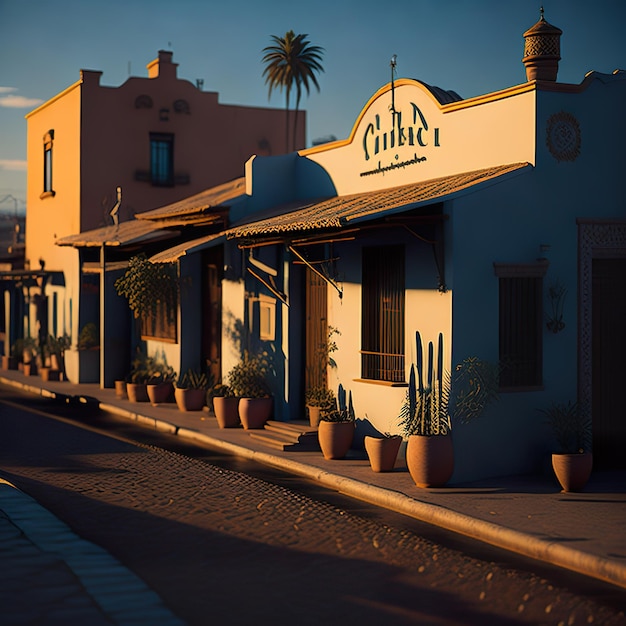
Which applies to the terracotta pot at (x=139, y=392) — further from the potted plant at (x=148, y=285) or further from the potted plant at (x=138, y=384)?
the potted plant at (x=148, y=285)

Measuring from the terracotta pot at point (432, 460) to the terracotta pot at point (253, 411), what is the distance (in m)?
5.42

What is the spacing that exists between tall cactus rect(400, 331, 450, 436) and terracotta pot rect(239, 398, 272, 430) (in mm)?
4019

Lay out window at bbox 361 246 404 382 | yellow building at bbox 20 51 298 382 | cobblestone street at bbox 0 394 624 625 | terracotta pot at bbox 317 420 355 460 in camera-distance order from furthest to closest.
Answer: yellow building at bbox 20 51 298 382 < window at bbox 361 246 404 382 < terracotta pot at bbox 317 420 355 460 < cobblestone street at bbox 0 394 624 625

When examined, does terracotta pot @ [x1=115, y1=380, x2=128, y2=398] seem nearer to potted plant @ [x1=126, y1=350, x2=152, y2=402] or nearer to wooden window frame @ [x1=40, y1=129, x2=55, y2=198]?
potted plant @ [x1=126, y1=350, x2=152, y2=402]

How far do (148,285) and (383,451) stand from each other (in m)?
9.50

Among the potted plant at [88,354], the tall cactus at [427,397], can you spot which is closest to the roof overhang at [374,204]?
the tall cactus at [427,397]

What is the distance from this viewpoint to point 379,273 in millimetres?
14945

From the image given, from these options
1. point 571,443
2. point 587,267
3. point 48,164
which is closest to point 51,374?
point 48,164

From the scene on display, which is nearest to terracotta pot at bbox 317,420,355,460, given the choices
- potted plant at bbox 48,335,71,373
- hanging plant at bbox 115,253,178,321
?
hanging plant at bbox 115,253,178,321

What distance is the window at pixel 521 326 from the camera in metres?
13.0

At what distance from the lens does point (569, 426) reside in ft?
41.8

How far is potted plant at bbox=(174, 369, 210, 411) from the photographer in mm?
20094

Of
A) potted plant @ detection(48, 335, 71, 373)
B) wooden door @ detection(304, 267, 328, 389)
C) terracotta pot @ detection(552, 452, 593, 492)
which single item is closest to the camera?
terracotta pot @ detection(552, 452, 593, 492)

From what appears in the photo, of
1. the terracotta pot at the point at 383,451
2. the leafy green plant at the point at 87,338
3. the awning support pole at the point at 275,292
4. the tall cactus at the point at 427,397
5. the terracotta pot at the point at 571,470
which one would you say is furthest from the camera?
the leafy green plant at the point at 87,338
